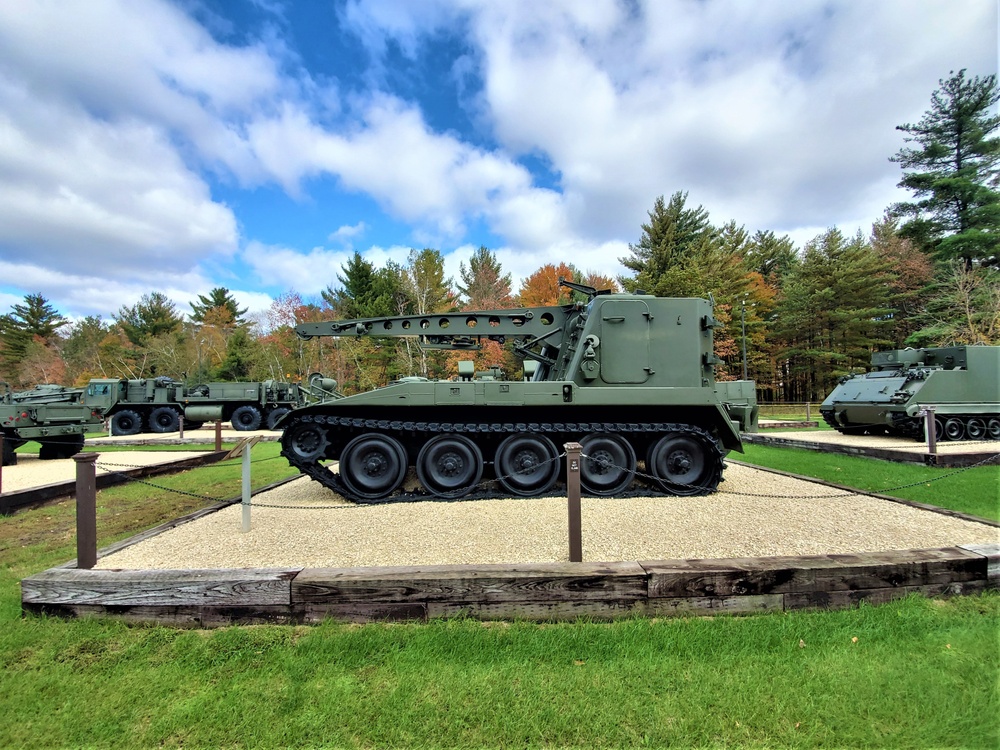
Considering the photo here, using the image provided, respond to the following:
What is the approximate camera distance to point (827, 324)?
117 feet

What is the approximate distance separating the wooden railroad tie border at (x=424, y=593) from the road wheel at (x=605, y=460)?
11.6 ft

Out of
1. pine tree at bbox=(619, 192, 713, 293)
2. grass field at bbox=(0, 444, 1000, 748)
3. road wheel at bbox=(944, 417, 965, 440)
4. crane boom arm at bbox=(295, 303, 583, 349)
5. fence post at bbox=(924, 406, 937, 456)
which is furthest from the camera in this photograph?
pine tree at bbox=(619, 192, 713, 293)

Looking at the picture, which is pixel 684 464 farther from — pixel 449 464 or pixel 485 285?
pixel 485 285

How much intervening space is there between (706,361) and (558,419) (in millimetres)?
2404

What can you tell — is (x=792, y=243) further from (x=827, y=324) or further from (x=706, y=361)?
(x=706, y=361)

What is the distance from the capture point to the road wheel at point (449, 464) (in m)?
6.84

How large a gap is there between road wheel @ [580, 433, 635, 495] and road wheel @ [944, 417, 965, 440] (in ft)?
37.2

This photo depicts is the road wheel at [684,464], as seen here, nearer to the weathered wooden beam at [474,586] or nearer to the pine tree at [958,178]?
the weathered wooden beam at [474,586]

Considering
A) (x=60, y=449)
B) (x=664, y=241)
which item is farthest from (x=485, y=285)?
(x=60, y=449)

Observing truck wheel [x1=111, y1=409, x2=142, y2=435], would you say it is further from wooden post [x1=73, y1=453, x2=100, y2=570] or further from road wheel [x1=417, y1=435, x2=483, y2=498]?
wooden post [x1=73, y1=453, x2=100, y2=570]

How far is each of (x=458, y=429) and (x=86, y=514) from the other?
4010 mm

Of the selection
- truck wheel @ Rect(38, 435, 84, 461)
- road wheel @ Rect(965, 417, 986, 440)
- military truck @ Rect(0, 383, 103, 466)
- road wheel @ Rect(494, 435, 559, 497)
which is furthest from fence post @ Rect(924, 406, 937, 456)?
truck wheel @ Rect(38, 435, 84, 461)

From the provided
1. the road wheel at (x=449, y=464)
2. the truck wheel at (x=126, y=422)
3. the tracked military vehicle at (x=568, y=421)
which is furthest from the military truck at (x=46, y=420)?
the road wheel at (x=449, y=464)

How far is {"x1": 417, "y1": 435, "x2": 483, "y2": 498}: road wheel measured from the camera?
6.84 metres
